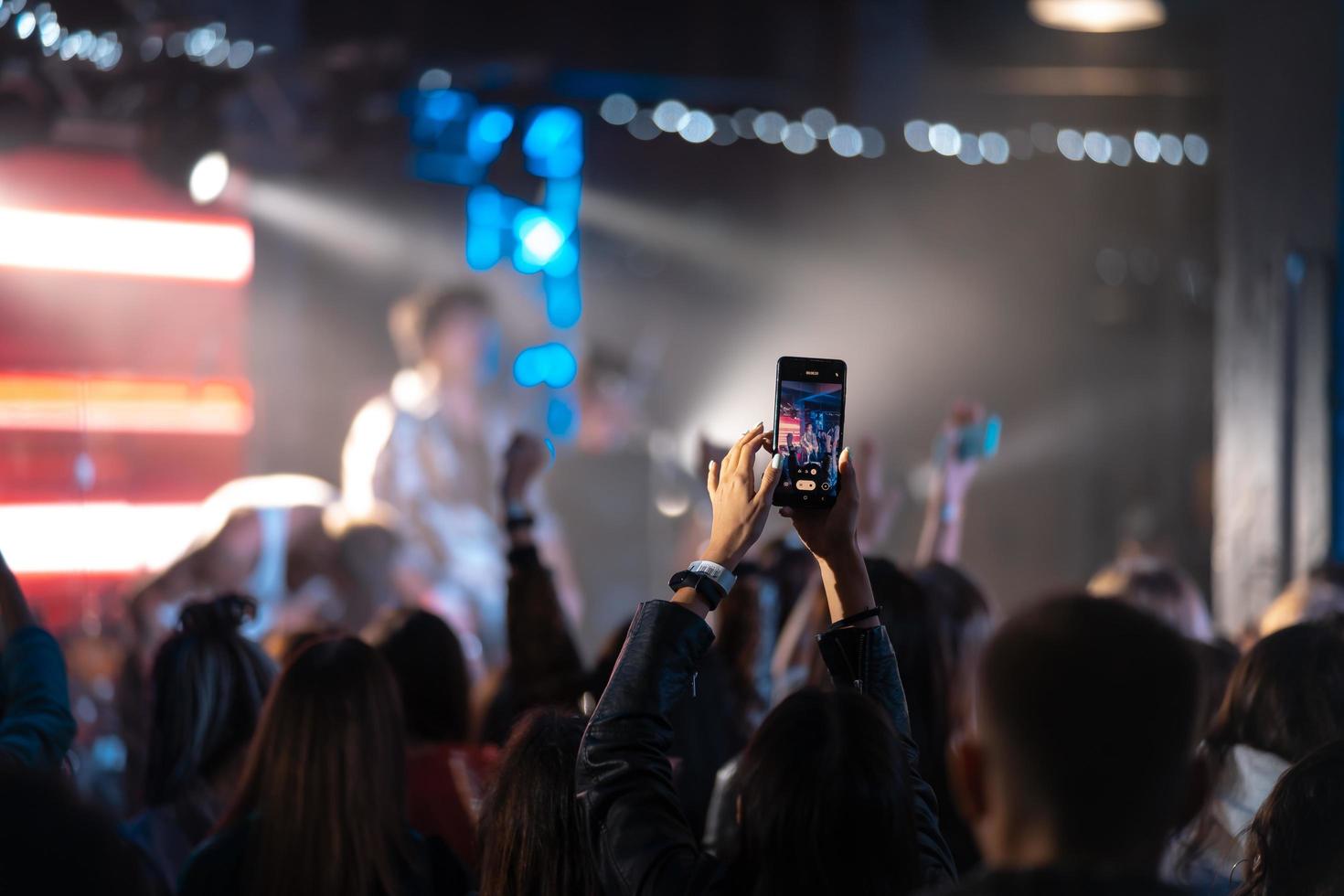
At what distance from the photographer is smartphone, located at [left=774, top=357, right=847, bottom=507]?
5.01 ft

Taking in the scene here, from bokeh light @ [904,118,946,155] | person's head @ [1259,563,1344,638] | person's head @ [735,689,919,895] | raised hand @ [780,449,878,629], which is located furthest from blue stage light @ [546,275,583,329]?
person's head @ [735,689,919,895]

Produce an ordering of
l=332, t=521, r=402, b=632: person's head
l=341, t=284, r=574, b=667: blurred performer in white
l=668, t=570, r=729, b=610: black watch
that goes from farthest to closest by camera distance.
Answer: l=341, t=284, r=574, b=667: blurred performer in white → l=332, t=521, r=402, b=632: person's head → l=668, t=570, r=729, b=610: black watch

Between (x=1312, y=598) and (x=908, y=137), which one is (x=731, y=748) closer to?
(x=1312, y=598)

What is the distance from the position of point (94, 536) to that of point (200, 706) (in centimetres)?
560

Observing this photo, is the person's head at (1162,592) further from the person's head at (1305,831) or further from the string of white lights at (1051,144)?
the string of white lights at (1051,144)

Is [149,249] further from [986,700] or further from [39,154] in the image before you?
[986,700]

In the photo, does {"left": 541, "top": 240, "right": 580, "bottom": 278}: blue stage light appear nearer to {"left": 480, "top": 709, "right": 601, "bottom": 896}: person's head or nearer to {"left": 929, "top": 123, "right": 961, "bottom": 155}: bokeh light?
{"left": 929, "top": 123, "right": 961, "bottom": 155}: bokeh light

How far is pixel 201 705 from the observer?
2260 mm

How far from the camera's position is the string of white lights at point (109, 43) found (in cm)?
576

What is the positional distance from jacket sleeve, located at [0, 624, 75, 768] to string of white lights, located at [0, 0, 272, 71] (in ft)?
15.4

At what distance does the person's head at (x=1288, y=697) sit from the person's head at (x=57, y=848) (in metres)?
1.67

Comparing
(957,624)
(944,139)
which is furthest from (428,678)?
(944,139)

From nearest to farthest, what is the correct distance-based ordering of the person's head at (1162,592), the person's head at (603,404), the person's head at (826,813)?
the person's head at (826,813) < the person's head at (1162,592) < the person's head at (603,404)

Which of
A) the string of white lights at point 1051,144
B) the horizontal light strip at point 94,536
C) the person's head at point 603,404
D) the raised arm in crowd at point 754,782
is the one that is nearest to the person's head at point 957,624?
the raised arm in crowd at point 754,782
